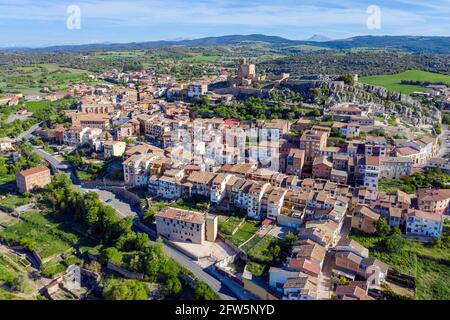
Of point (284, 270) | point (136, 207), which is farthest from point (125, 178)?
point (284, 270)

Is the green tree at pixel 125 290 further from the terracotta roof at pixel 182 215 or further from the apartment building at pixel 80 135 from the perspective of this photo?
the apartment building at pixel 80 135

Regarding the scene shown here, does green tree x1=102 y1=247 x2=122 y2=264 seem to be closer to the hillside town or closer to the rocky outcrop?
the hillside town

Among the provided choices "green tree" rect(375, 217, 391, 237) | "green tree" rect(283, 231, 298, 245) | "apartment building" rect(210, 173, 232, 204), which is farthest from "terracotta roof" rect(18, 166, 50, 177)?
"green tree" rect(375, 217, 391, 237)

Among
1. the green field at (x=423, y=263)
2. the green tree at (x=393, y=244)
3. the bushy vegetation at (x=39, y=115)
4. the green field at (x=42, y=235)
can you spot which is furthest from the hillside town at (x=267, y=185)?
the green field at (x=42, y=235)

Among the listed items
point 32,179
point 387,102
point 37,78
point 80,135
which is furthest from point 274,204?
point 37,78

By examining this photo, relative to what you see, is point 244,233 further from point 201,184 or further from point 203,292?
point 203,292

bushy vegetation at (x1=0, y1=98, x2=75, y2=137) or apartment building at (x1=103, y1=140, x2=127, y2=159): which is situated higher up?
bushy vegetation at (x1=0, y1=98, x2=75, y2=137)
